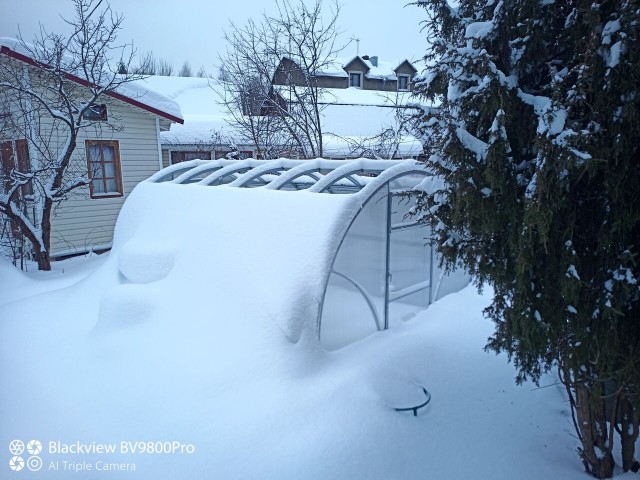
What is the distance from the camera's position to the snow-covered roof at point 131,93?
8.80 metres

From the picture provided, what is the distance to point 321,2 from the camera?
11828mm

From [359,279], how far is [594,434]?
9.27ft

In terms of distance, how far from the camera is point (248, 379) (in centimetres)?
415

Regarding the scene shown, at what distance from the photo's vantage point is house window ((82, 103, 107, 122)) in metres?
10.5

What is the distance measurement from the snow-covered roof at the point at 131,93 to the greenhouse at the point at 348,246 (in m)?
5.36

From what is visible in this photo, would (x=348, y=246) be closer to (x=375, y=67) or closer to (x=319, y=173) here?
(x=319, y=173)

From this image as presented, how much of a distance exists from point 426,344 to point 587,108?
11.1 feet

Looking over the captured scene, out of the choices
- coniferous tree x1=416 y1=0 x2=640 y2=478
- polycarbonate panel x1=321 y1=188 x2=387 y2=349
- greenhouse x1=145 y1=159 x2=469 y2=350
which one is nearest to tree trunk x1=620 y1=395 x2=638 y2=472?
coniferous tree x1=416 y1=0 x2=640 y2=478

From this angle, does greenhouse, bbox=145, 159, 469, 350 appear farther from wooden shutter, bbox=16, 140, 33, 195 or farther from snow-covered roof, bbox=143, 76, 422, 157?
snow-covered roof, bbox=143, 76, 422, 157

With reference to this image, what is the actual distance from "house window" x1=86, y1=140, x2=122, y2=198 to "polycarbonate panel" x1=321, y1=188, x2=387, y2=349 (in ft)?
26.6

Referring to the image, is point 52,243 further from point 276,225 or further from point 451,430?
point 451,430

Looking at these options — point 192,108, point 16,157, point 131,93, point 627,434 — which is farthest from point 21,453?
point 192,108

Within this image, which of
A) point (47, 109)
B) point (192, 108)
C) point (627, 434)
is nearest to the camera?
point (627, 434)

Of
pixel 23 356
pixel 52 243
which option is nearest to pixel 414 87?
pixel 23 356
